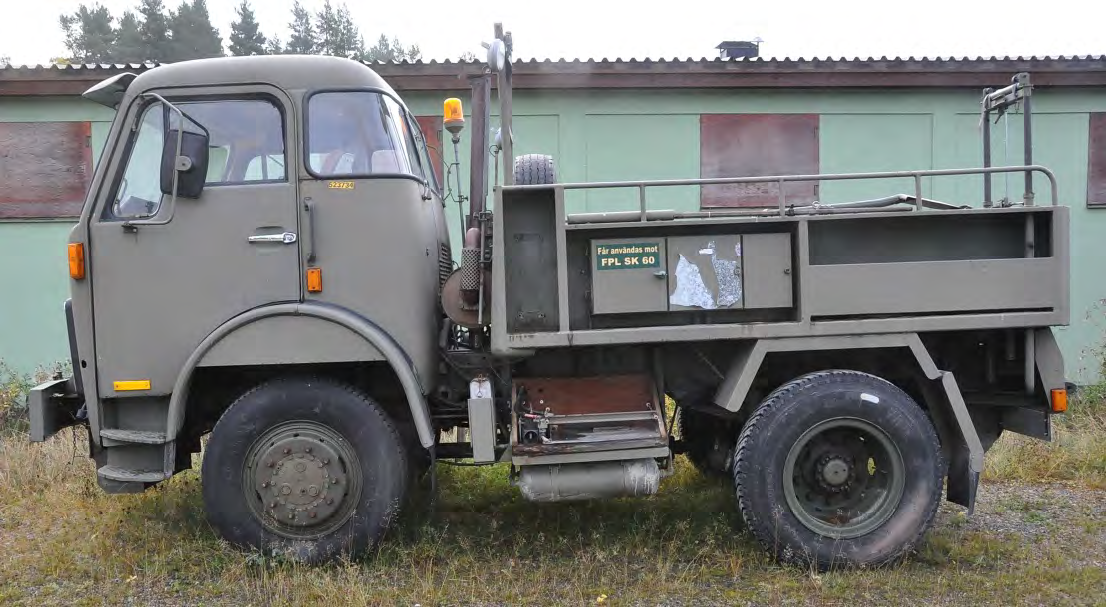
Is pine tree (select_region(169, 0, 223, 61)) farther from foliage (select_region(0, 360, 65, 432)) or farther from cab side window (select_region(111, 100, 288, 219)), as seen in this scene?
cab side window (select_region(111, 100, 288, 219))

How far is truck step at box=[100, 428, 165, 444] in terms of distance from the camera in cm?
424

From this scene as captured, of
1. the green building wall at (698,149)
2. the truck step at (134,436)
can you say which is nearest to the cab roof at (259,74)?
the truck step at (134,436)

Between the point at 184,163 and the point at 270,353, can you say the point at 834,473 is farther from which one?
the point at 184,163

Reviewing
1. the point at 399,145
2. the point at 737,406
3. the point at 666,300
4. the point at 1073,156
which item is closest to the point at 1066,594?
the point at 737,406

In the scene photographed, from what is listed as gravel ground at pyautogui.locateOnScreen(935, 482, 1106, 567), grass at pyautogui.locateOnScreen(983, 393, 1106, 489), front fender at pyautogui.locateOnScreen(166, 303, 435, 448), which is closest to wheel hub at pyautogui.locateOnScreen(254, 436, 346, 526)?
front fender at pyautogui.locateOnScreen(166, 303, 435, 448)

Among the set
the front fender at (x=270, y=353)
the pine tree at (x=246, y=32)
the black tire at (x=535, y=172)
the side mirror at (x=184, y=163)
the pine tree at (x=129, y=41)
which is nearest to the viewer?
the side mirror at (x=184, y=163)

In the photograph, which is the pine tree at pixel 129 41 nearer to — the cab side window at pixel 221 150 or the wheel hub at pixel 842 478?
the cab side window at pixel 221 150

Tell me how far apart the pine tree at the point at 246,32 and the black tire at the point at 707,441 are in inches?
1591

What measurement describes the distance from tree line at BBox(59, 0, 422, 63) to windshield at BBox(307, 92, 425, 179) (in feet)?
88.7

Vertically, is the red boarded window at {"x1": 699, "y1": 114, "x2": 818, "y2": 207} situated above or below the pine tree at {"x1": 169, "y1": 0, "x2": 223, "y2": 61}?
below

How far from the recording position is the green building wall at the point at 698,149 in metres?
9.64

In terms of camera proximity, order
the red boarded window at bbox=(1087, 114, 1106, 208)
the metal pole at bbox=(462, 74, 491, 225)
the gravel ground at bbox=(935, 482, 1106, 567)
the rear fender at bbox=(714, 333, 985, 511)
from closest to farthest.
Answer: the rear fender at bbox=(714, 333, 985, 511)
the metal pole at bbox=(462, 74, 491, 225)
the gravel ground at bbox=(935, 482, 1106, 567)
the red boarded window at bbox=(1087, 114, 1106, 208)

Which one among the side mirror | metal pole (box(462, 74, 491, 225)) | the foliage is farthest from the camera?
the foliage

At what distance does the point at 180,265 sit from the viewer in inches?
167
